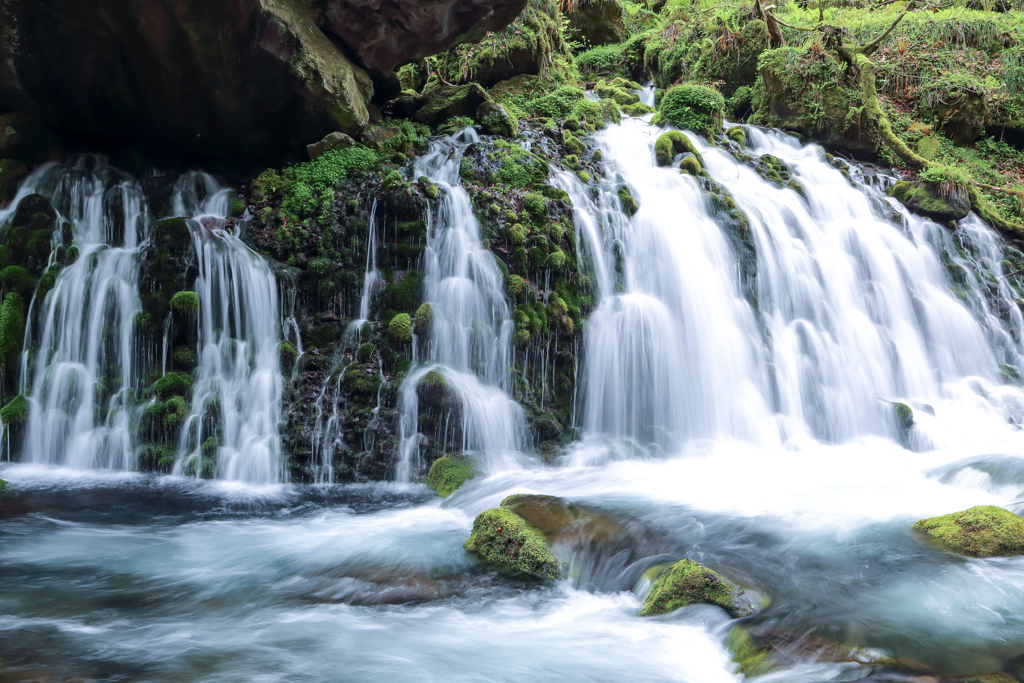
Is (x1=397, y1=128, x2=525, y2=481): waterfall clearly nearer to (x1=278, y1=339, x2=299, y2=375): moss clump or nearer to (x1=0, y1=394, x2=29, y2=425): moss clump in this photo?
(x1=278, y1=339, x2=299, y2=375): moss clump

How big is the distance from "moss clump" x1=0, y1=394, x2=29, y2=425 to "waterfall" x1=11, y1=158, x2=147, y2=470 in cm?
6

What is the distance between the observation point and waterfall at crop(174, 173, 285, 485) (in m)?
6.45

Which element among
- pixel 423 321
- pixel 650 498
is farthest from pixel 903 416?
pixel 423 321

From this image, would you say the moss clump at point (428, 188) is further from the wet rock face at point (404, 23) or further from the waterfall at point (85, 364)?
the waterfall at point (85, 364)

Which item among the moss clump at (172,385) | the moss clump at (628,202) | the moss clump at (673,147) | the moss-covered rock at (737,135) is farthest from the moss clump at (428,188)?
the moss-covered rock at (737,135)

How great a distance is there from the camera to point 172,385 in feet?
21.8

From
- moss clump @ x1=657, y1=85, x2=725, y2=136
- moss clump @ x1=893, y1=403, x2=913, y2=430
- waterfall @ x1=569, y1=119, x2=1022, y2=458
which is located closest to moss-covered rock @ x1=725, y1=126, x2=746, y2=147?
moss clump @ x1=657, y1=85, x2=725, y2=136

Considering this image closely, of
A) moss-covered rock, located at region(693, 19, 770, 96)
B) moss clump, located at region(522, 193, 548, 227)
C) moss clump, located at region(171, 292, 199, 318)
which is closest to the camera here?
moss clump, located at region(171, 292, 199, 318)

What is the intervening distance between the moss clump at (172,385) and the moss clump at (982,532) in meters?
7.13

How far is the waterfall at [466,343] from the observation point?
670 centimetres

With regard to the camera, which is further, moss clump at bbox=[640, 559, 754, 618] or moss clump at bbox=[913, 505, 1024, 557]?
moss clump at bbox=[913, 505, 1024, 557]

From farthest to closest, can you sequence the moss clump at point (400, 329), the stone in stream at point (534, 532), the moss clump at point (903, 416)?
1. the moss clump at point (903, 416)
2. the moss clump at point (400, 329)
3. the stone in stream at point (534, 532)

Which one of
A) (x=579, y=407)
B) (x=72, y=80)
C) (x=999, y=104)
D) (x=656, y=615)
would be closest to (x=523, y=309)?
(x=579, y=407)

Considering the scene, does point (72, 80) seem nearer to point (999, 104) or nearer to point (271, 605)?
point (271, 605)
